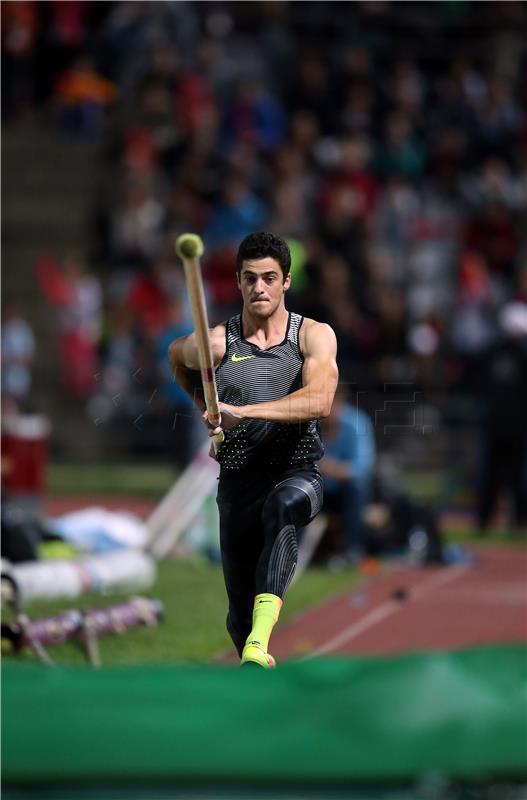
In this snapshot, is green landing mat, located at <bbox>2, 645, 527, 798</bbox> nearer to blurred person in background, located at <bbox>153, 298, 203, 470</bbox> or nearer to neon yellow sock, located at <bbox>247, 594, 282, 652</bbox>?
neon yellow sock, located at <bbox>247, 594, 282, 652</bbox>

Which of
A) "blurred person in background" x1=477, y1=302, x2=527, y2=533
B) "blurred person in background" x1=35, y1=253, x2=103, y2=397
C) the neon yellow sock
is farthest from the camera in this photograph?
"blurred person in background" x1=35, y1=253, x2=103, y2=397

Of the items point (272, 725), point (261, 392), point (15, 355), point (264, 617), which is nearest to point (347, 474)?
point (15, 355)

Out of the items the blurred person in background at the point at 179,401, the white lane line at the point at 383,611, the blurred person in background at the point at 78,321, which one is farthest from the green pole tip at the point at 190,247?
the blurred person in background at the point at 78,321

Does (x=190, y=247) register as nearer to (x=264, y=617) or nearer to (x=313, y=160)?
(x=264, y=617)

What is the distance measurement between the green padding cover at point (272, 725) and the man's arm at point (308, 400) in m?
1.45

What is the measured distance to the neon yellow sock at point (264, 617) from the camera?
250 inches

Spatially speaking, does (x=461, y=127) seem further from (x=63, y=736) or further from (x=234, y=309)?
(x=63, y=736)

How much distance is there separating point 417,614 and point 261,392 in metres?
5.38

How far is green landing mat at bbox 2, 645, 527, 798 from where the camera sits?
191 inches

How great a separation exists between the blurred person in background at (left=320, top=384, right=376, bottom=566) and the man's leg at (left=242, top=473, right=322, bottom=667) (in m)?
7.70

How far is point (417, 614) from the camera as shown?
38.5 feet

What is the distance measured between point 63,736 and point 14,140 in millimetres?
19215

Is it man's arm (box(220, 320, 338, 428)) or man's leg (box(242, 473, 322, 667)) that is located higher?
man's arm (box(220, 320, 338, 428))

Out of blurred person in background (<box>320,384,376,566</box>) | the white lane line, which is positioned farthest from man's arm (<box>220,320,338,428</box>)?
Answer: blurred person in background (<box>320,384,376,566</box>)
